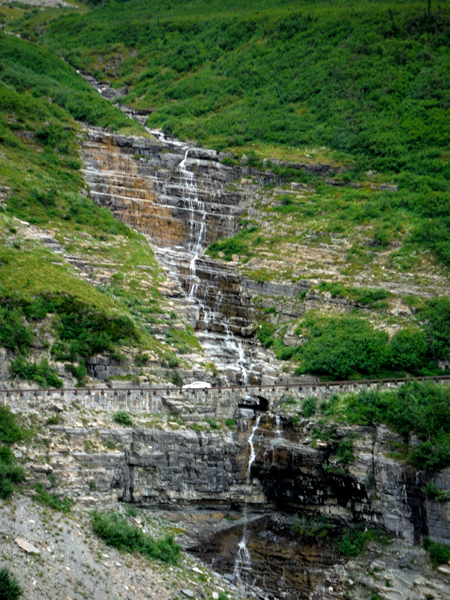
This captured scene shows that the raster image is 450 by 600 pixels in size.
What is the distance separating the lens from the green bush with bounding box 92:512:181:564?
32.3m

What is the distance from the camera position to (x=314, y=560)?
37.6m

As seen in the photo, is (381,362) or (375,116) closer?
(381,362)

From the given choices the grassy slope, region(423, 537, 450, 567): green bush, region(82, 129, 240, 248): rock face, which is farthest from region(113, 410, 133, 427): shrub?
region(82, 129, 240, 248): rock face

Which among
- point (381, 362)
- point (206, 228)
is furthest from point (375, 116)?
point (381, 362)

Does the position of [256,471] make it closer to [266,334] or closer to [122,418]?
[122,418]

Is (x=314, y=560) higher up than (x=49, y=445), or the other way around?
(x=49, y=445)

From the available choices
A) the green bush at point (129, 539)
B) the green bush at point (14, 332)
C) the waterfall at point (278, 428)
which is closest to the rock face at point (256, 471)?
the waterfall at point (278, 428)

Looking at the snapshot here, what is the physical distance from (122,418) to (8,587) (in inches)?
633

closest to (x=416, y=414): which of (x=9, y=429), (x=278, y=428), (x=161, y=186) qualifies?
(x=278, y=428)

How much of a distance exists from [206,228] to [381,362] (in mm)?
29255

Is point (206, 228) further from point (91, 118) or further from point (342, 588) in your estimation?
point (342, 588)

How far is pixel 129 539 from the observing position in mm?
32844

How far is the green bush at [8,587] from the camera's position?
945 inches

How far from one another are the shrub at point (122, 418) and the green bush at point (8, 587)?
15327mm
